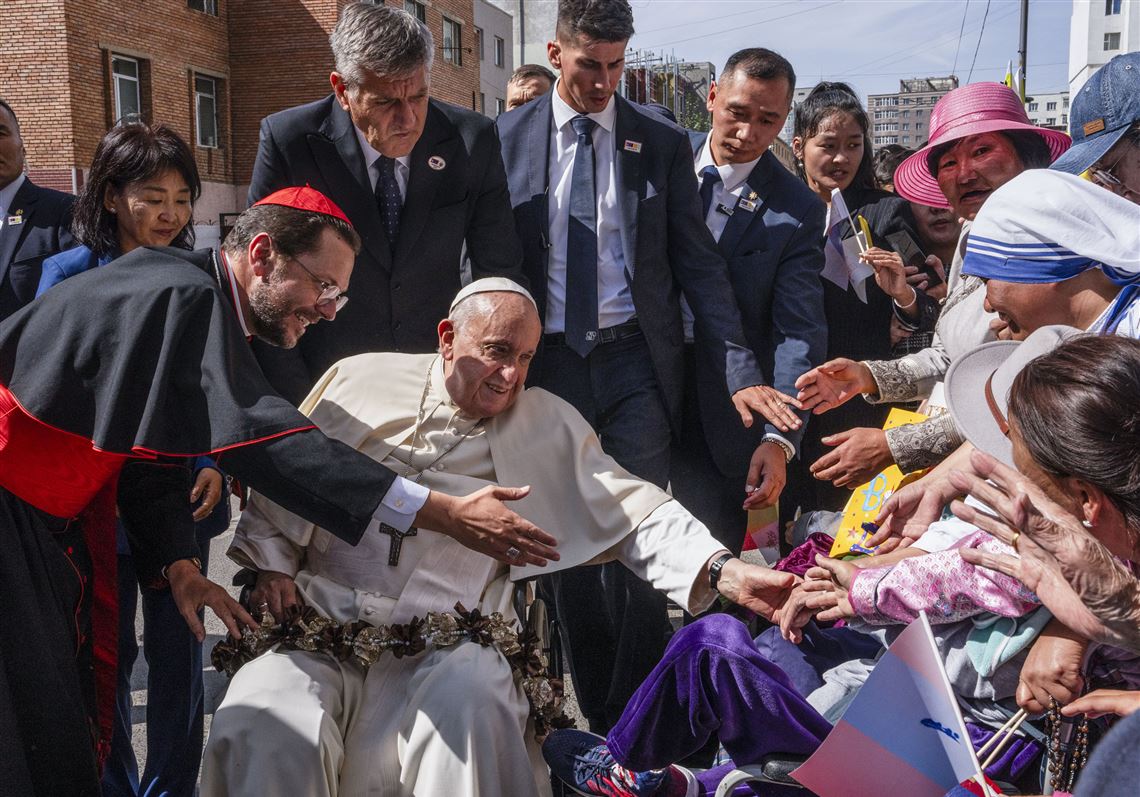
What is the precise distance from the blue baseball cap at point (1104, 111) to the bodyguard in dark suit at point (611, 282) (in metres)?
1.25

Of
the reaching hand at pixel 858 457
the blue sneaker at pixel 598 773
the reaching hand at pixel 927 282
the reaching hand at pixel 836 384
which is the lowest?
the blue sneaker at pixel 598 773

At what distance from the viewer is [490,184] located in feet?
12.2

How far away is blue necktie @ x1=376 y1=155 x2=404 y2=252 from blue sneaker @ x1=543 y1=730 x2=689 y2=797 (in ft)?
5.77

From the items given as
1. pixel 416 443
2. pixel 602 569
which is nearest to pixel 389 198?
pixel 416 443

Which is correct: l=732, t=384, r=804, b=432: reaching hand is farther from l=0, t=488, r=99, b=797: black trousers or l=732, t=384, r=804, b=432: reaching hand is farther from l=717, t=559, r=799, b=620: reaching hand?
l=0, t=488, r=99, b=797: black trousers

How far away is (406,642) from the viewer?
2824 mm

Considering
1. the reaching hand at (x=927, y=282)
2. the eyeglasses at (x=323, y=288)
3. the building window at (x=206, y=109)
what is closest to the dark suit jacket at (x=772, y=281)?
the reaching hand at (x=927, y=282)

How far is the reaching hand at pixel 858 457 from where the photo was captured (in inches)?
123

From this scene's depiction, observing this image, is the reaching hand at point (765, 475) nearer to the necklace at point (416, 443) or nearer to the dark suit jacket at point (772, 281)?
the dark suit jacket at point (772, 281)

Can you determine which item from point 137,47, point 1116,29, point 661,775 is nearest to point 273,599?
point 661,775

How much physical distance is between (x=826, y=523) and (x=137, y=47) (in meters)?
22.3

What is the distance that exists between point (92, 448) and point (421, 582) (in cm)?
92

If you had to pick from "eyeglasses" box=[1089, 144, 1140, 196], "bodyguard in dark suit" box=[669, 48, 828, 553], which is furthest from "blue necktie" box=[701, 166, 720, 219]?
"eyeglasses" box=[1089, 144, 1140, 196]

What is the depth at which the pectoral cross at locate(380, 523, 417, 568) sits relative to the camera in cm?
299
